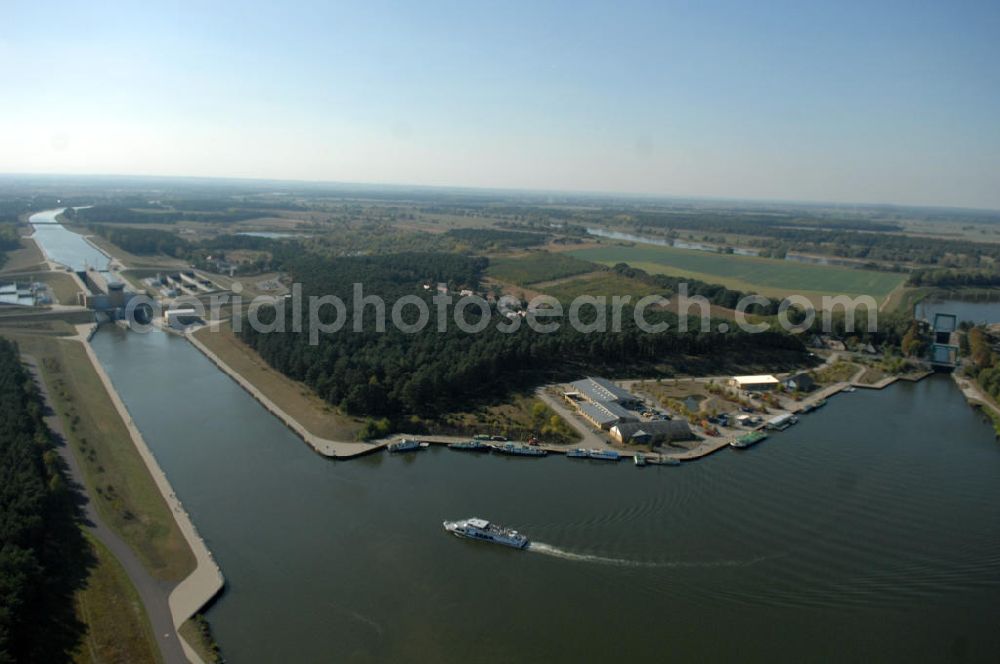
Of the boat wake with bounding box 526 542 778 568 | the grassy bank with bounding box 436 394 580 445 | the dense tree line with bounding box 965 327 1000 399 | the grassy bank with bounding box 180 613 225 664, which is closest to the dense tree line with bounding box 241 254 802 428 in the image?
the grassy bank with bounding box 436 394 580 445

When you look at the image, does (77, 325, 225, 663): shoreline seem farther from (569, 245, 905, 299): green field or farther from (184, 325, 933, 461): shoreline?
(569, 245, 905, 299): green field

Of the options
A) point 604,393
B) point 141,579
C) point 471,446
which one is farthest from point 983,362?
point 141,579

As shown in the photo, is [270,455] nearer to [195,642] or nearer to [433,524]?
A: [433,524]

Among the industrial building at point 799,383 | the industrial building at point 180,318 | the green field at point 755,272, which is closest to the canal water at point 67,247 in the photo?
the industrial building at point 180,318

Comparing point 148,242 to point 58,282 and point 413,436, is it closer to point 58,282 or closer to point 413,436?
point 58,282

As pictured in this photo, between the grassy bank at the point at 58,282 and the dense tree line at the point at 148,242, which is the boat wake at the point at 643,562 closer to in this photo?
the grassy bank at the point at 58,282

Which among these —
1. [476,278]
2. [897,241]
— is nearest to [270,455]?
[476,278]

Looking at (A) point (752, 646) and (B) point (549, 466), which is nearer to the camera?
(A) point (752, 646)
